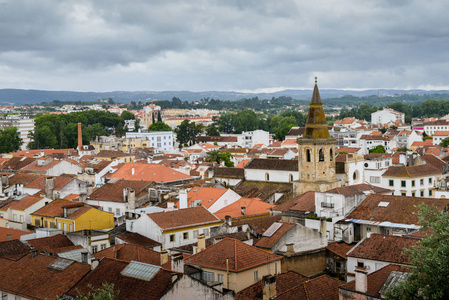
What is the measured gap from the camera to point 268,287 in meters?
24.1

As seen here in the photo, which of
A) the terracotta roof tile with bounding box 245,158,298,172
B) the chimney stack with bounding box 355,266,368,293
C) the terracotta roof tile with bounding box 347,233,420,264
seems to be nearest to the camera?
the chimney stack with bounding box 355,266,368,293

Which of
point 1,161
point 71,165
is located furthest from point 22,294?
point 1,161

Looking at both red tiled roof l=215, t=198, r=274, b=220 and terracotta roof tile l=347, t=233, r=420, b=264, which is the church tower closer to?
red tiled roof l=215, t=198, r=274, b=220

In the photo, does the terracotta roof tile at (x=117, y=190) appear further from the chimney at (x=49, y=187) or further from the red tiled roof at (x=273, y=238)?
the red tiled roof at (x=273, y=238)

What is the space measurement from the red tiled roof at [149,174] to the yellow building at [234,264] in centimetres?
3766

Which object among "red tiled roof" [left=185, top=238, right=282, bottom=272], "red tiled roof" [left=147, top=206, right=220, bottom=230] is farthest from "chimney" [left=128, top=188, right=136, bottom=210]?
"red tiled roof" [left=185, top=238, right=282, bottom=272]

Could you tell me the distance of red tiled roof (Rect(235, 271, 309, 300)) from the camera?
24.6 meters

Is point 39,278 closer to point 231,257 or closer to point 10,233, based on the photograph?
point 231,257

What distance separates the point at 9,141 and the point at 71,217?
106m

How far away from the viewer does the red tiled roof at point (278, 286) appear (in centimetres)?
2459

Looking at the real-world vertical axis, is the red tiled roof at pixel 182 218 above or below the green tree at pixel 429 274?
below

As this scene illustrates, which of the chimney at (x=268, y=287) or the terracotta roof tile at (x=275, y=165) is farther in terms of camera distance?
the terracotta roof tile at (x=275, y=165)

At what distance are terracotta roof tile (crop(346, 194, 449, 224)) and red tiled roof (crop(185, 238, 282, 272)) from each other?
12776mm

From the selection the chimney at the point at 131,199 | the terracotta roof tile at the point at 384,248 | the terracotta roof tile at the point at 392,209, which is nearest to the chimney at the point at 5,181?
the chimney at the point at 131,199
